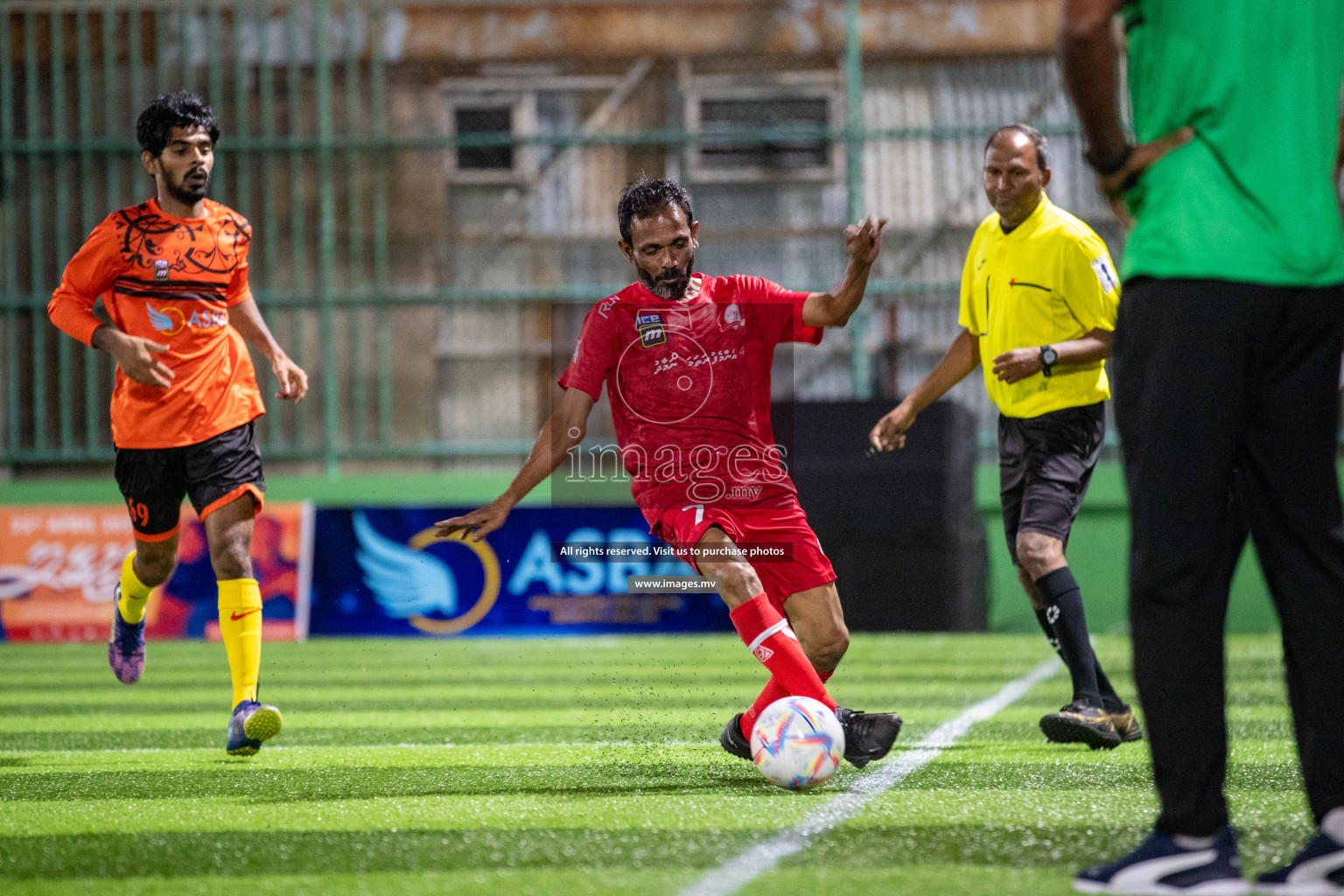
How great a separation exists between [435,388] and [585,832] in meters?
10.0

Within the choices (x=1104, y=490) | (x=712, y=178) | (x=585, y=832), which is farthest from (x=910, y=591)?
(x=585, y=832)

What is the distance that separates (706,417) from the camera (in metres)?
4.30

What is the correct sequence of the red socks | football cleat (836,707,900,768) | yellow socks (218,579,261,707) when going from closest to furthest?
the red socks < football cleat (836,707,900,768) < yellow socks (218,579,261,707)

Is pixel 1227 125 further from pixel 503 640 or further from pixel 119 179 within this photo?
pixel 119 179

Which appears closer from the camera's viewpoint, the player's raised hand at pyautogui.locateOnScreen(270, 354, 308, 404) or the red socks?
the red socks

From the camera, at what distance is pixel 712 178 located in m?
12.9

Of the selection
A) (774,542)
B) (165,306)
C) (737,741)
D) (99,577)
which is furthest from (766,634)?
(99,577)

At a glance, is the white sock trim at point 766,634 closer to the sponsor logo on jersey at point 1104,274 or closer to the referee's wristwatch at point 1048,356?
the referee's wristwatch at point 1048,356

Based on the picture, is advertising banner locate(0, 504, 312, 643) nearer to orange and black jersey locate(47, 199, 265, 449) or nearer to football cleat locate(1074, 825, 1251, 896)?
orange and black jersey locate(47, 199, 265, 449)

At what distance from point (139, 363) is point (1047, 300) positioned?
315cm

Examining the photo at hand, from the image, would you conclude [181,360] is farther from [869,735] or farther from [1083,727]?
[1083,727]

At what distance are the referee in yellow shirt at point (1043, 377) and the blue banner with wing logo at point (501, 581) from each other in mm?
5455

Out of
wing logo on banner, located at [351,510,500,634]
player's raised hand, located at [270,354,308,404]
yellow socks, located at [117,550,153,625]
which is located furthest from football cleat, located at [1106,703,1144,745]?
wing logo on banner, located at [351,510,500,634]

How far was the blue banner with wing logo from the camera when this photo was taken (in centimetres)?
1056
